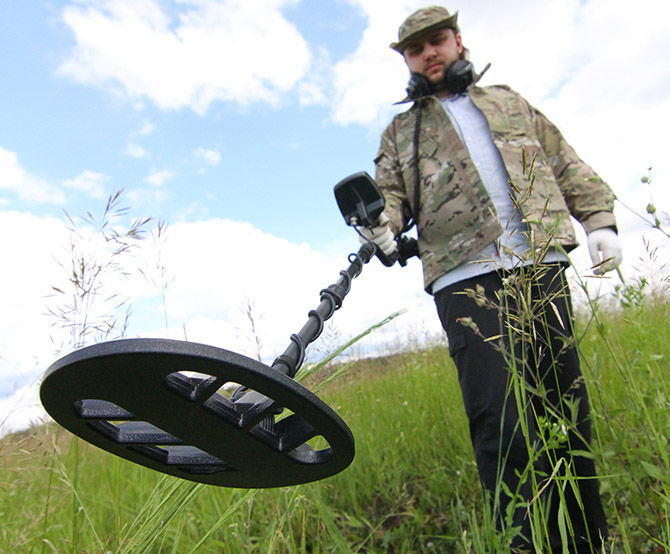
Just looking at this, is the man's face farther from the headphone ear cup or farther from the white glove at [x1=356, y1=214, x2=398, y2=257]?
the white glove at [x1=356, y1=214, x2=398, y2=257]

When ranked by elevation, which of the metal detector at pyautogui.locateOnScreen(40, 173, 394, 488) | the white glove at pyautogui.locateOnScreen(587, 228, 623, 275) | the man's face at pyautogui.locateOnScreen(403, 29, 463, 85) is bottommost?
the metal detector at pyautogui.locateOnScreen(40, 173, 394, 488)

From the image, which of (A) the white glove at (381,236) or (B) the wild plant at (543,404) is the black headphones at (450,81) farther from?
(B) the wild plant at (543,404)

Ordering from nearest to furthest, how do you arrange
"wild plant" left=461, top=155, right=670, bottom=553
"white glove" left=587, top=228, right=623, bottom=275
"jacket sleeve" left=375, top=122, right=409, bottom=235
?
"wild plant" left=461, top=155, right=670, bottom=553 → "white glove" left=587, top=228, right=623, bottom=275 → "jacket sleeve" left=375, top=122, right=409, bottom=235

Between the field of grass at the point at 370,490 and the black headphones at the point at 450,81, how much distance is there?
1.41 meters

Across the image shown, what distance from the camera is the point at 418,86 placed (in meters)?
2.43

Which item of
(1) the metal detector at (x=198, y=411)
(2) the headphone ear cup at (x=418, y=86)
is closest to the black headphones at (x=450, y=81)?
(2) the headphone ear cup at (x=418, y=86)

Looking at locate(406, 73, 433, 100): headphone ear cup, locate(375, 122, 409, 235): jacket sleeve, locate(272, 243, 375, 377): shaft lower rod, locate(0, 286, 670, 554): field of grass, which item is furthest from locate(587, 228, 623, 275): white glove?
locate(272, 243, 375, 377): shaft lower rod

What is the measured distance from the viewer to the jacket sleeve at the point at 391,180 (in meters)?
2.33

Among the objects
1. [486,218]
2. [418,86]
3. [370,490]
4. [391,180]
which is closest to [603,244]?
[486,218]

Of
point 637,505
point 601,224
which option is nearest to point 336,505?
point 637,505

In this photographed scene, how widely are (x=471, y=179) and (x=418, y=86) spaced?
643 mm

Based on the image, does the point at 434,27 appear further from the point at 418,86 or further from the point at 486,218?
the point at 486,218

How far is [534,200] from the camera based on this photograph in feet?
6.98

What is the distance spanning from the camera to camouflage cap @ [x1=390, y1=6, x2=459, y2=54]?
237 cm
